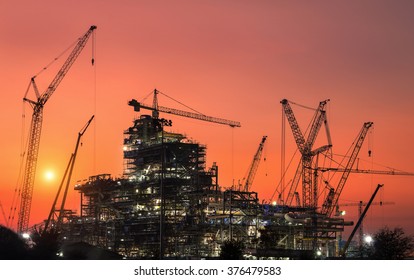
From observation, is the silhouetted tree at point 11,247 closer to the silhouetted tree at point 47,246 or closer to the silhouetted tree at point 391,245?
the silhouetted tree at point 47,246

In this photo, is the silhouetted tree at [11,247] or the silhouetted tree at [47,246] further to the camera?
the silhouetted tree at [47,246]

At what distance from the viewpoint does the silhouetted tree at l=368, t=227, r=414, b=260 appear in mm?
141250

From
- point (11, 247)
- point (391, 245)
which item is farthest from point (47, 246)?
point (391, 245)

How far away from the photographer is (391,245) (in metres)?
144

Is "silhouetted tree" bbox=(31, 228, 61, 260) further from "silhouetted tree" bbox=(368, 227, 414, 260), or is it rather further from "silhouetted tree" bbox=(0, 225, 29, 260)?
"silhouetted tree" bbox=(368, 227, 414, 260)

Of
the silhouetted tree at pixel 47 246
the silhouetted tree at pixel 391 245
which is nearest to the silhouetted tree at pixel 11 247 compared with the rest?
the silhouetted tree at pixel 47 246

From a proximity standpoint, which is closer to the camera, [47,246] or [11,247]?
[11,247]

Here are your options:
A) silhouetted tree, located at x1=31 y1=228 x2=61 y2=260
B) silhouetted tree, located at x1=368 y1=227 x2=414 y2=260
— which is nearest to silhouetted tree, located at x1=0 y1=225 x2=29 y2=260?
silhouetted tree, located at x1=31 y1=228 x2=61 y2=260

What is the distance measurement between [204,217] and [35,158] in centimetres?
4597

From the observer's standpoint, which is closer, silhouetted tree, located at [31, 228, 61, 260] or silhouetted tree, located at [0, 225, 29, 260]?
silhouetted tree, located at [0, 225, 29, 260]

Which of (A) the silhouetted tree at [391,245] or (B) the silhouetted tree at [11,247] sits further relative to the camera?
(A) the silhouetted tree at [391,245]

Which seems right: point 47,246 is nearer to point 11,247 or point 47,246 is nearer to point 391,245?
point 11,247

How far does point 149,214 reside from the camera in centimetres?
19738

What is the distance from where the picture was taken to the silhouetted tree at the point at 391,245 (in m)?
141
